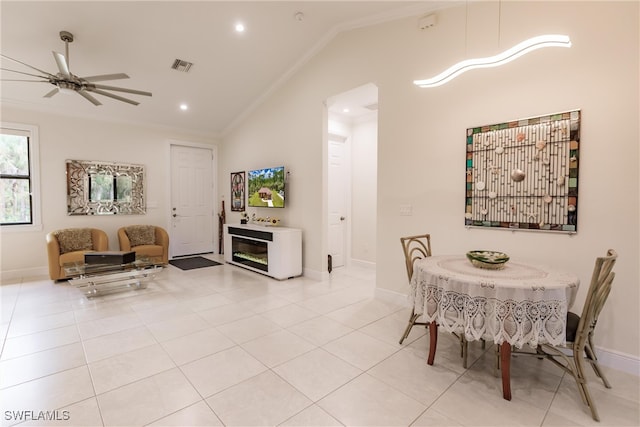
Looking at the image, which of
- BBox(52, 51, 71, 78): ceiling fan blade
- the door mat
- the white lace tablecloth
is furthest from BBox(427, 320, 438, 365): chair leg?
the door mat

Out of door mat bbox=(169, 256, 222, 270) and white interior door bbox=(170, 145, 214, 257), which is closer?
door mat bbox=(169, 256, 222, 270)

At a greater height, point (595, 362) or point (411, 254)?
point (411, 254)

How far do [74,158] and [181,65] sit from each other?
2.73m

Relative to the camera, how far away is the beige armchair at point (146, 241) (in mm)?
5358

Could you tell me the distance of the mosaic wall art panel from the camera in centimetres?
247

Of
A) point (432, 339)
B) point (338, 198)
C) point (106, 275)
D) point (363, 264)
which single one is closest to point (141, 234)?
point (106, 275)

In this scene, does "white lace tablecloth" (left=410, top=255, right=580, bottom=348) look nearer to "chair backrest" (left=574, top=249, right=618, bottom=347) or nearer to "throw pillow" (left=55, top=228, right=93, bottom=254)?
"chair backrest" (left=574, top=249, right=618, bottom=347)

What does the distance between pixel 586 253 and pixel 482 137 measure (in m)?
1.30

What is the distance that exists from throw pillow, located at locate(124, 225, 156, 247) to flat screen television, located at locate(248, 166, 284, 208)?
78.0 inches

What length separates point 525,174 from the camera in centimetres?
268

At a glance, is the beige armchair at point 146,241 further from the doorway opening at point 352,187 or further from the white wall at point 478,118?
the doorway opening at point 352,187

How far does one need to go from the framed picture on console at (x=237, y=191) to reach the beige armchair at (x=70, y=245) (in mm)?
2353

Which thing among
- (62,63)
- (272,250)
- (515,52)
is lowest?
(272,250)

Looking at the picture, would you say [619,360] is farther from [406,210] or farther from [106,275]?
[106,275]
